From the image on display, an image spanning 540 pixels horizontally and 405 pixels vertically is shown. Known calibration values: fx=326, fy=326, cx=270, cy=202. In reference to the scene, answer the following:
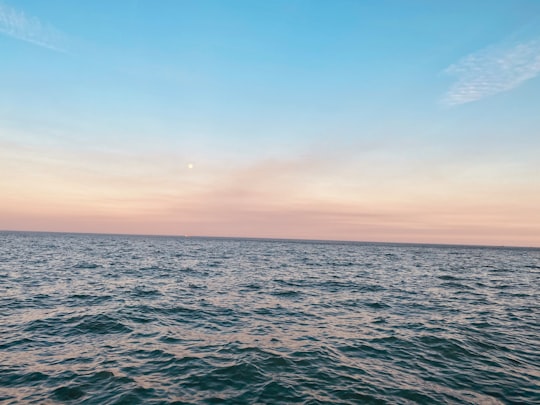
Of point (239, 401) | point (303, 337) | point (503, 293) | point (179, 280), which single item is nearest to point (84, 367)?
point (239, 401)

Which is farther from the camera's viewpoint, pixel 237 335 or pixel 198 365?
pixel 237 335

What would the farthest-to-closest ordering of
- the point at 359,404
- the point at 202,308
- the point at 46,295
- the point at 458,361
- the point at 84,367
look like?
1. the point at 46,295
2. the point at 202,308
3. the point at 458,361
4. the point at 84,367
5. the point at 359,404

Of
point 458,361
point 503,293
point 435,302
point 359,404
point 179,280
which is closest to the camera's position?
point 359,404

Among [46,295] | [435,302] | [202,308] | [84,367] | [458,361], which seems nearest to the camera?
[84,367]

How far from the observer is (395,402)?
1182 centimetres

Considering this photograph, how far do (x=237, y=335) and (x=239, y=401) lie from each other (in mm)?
7553

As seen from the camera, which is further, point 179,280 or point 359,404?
point 179,280

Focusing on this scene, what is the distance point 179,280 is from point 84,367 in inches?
1015

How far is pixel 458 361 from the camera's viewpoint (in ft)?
52.4

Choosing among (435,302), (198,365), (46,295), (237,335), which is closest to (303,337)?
(237,335)

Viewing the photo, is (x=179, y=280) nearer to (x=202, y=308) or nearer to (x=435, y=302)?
(x=202, y=308)

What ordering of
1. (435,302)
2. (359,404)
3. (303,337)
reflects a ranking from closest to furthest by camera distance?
(359,404)
(303,337)
(435,302)

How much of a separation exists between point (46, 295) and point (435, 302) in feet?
114

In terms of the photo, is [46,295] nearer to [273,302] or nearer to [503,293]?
[273,302]
